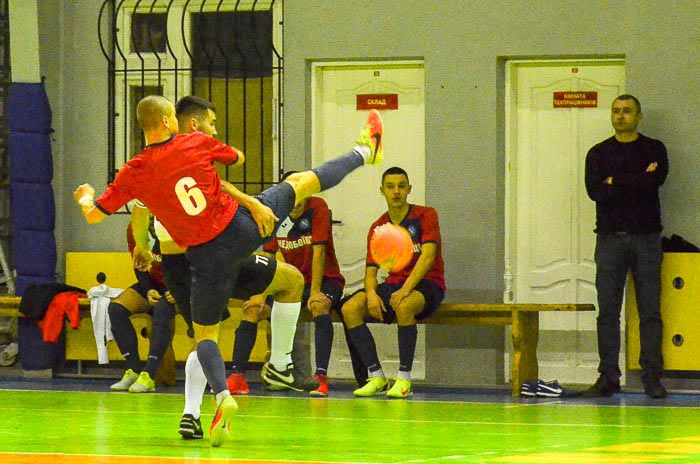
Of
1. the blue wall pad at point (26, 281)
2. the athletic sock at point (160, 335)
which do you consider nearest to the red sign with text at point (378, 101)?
the athletic sock at point (160, 335)

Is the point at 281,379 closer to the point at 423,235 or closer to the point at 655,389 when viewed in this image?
the point at 423,235

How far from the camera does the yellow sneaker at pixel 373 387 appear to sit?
10391 millimetres

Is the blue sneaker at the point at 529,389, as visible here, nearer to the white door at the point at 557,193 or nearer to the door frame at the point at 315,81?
the white door at the point at 557,193

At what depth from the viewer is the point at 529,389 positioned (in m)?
10.4

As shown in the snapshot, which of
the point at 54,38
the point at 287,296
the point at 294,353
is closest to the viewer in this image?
the point at 287,296

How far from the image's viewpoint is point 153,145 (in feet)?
22.9

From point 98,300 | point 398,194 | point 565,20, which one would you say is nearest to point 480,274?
point 398,194

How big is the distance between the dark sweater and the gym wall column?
4.71 metres

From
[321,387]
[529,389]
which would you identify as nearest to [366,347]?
[321,387]

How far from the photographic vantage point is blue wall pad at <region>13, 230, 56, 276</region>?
12.1 meters

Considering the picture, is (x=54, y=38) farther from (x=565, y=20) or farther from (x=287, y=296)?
(x=287, y=296)

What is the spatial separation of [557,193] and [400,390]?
2330mm

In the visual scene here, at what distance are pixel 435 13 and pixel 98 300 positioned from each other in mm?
3630

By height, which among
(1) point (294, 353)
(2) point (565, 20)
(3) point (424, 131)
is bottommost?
(1) point (294, 353)
